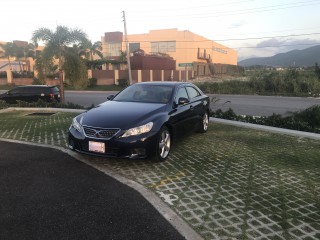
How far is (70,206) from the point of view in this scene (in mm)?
→ 3611

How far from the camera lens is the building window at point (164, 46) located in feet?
219

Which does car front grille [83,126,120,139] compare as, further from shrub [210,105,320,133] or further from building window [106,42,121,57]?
building window [106,42,121,57]

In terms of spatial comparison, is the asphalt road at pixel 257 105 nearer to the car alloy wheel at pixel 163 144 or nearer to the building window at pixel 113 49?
the car alloy wheel at pixel 163 144

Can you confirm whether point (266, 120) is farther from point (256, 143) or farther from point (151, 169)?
point (151, 169)

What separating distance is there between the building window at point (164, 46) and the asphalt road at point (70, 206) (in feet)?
211

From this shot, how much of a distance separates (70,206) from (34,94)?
14534 millimetres

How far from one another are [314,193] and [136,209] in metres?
2.63

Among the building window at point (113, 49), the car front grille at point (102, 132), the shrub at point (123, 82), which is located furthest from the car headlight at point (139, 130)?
the building window at point (113, 49)

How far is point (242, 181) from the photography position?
178 inches

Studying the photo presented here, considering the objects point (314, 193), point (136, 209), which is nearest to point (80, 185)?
point (136, 209)

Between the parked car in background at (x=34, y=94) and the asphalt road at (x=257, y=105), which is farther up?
the parked car in background at (x=34, y=94)

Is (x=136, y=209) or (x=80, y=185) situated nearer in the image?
(x=136, y=209)

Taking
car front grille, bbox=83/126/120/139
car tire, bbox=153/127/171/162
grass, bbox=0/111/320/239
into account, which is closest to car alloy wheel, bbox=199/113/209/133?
grass, bbox=0/111/320/239

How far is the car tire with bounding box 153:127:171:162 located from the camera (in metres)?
5.15
